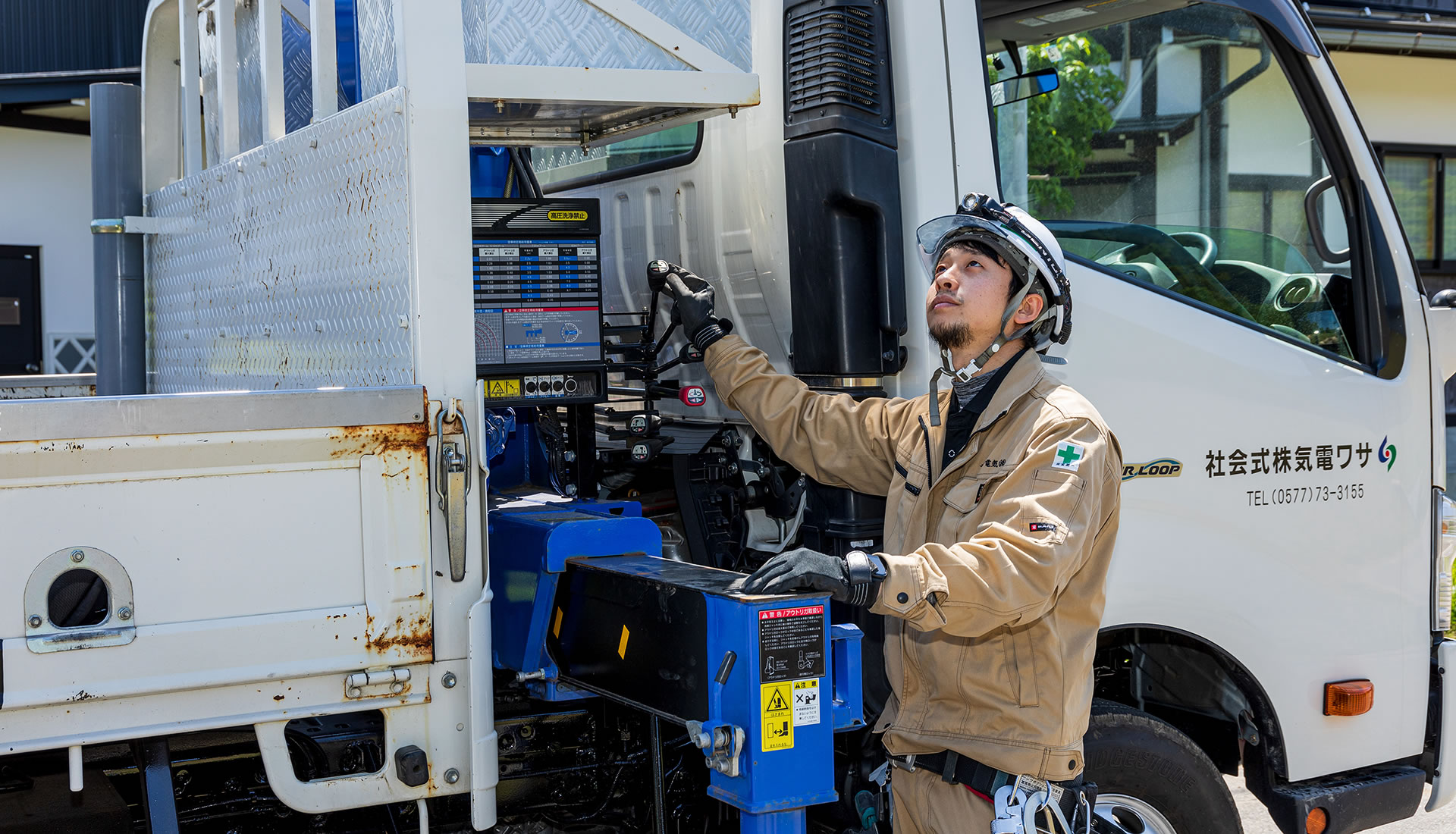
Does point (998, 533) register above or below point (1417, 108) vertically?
below

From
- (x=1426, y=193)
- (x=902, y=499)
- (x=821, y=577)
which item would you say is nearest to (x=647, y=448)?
(x=902, y=499)

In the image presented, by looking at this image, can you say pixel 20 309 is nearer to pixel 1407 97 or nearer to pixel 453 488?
pixel 453 488

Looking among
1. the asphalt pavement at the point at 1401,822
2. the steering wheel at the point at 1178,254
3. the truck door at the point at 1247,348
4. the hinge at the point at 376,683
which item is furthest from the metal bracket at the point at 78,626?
the asphalt pavement at the point at 1401,822

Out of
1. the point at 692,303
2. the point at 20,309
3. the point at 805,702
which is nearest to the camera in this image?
the point at 805,702

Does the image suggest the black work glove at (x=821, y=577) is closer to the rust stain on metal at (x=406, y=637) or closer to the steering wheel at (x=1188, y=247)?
the rust stain on metal at (x=406, y=637)

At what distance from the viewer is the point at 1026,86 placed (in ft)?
10.6

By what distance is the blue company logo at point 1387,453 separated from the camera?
3555 millimetres

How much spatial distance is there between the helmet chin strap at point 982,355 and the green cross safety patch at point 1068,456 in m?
0.30

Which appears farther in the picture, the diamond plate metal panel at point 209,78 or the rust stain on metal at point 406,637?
the diamond plate metal panel at point 209,78

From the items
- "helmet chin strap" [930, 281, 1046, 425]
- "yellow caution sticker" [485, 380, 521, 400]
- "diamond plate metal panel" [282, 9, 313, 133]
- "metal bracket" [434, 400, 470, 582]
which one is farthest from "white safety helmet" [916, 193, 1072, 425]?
"diamond plate metal panel" [282, 9, 313, 133]

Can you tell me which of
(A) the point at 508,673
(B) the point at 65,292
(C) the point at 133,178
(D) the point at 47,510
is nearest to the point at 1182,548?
(A) the point at 508,673

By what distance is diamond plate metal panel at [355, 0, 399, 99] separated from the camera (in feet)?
8.20

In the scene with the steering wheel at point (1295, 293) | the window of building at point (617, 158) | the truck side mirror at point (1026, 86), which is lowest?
the steering wheel at point (1295, 293)

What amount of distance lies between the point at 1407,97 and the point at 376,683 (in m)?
12.8
